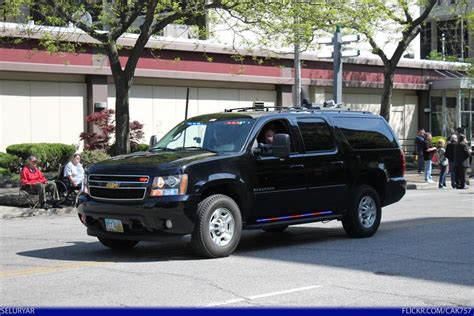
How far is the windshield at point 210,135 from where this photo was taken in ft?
35.3

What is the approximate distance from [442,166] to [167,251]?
16.6 metres

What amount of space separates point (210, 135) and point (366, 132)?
121 inches

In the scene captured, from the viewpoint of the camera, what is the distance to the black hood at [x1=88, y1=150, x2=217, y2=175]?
32.3 feet

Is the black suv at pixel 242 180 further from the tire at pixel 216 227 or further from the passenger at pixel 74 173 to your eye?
the passenger at pixel 74 173

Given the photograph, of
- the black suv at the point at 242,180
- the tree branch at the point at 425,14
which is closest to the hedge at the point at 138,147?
A: the tree branch at the point at 425,14

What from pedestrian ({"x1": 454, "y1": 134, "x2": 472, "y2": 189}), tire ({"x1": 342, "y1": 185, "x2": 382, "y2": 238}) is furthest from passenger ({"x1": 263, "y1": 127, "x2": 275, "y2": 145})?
pedestrian ({"x1": 454, "y1": 134, "x2": 472, "y2": 189})

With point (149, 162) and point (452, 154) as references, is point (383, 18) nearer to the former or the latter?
point (452, 154)

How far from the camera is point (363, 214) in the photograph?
12422mm

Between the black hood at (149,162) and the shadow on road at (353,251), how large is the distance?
0.99m

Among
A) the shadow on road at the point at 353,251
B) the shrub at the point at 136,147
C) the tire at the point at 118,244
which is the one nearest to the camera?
the shadow on road at the point at 353,251

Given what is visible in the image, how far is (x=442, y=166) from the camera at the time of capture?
2553cm

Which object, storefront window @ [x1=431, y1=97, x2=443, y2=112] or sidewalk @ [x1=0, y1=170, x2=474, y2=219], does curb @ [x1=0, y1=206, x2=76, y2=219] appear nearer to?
sidewalk @ [x1=0, y1=170, x2=474, y2=219]

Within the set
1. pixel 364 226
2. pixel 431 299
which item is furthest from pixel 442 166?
pixel 431 299

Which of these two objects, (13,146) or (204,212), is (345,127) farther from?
(13,146)
